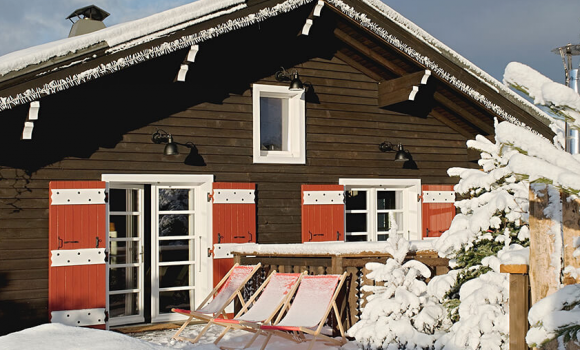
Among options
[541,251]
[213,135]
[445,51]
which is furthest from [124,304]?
[541,251]

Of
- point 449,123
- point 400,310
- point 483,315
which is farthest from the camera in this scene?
point 449,123

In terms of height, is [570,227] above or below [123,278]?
above

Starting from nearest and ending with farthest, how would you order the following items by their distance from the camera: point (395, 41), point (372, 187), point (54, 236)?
1. point (54, 236)
2. point (395, 41)
3. point (372, 187)

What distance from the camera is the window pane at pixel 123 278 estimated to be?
710 centimetres

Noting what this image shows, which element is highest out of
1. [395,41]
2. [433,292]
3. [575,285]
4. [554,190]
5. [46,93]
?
[395,41]

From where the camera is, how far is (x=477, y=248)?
15.1ft

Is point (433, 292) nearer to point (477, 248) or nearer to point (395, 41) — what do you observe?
point (477, 248)

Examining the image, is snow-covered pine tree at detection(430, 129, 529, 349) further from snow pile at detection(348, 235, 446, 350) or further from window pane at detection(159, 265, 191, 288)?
window pane at detection(159, 265, 191, 288)

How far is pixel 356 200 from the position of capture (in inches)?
332

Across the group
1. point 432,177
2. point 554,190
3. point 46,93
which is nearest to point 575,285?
point 554,190

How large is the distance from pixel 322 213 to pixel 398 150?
4.67ft

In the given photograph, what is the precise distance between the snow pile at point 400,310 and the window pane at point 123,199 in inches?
122

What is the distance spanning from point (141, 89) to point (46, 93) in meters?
1.28

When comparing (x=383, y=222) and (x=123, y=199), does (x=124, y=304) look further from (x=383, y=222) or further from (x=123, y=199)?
(x=383, y=222)
